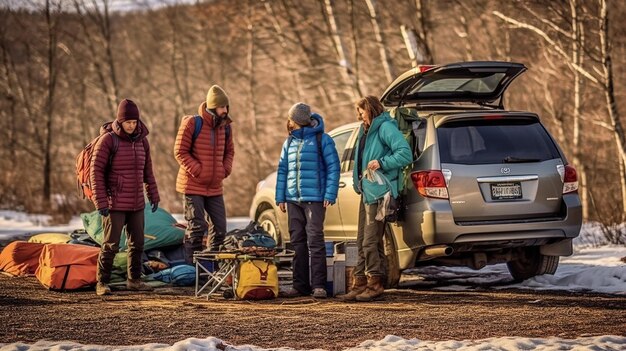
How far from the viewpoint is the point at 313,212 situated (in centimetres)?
1064

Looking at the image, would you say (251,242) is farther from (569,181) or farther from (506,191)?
(569,181)

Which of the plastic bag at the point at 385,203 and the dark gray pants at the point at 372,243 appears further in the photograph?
the dark gray pants at the point at 372,243

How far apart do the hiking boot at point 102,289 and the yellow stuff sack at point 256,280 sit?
4.92 ft

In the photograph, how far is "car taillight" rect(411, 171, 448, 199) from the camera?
1010 cm

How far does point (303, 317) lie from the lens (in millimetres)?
9000

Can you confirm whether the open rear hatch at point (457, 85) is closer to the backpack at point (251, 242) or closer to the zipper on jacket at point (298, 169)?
the zipper on jacket at point (298, 169)

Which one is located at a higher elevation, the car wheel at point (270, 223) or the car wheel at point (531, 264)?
the car wheel at point (270, 223)

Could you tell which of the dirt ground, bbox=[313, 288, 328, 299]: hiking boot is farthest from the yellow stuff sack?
bbox=[313, 288, 328, 299]: hiking boot

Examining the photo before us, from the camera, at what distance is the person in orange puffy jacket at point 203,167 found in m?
11.7

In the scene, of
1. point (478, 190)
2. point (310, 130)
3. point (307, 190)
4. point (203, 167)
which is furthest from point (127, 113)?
point (478, 190)

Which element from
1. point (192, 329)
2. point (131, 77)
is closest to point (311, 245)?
point (192, 329)

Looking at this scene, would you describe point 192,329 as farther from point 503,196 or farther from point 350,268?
point 503,196

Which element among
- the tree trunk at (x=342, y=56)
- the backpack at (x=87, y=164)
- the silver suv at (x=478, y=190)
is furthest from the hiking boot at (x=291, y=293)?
the tree trunk at (x=342, y=56)

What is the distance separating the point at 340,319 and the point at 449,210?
1.87 m
